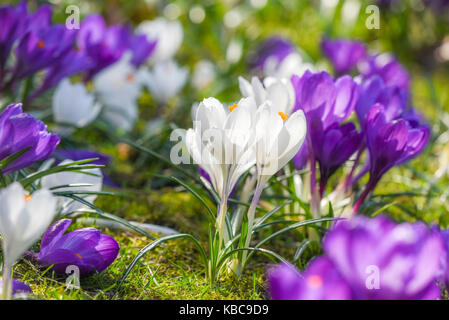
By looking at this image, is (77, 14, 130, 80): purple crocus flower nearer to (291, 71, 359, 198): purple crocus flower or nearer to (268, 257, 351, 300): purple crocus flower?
(291, 71, 359, 198): purple crocus flower

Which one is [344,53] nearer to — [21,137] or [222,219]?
[222,219]

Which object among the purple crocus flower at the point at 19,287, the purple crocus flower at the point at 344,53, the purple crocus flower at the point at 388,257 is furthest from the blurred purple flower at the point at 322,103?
the purple crocus flower at the point at 344,53

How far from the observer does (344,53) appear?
2100 mm

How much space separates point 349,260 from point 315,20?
2.62 m

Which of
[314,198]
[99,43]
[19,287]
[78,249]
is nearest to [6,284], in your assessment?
[19,287]

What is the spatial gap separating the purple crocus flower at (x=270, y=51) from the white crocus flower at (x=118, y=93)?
30.2 inches

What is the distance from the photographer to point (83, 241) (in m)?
0.94

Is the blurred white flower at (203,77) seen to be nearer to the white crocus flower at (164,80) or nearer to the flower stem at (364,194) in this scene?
the white crocus flower at (164,80)

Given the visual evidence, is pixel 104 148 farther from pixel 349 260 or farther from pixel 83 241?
pixel 349 260

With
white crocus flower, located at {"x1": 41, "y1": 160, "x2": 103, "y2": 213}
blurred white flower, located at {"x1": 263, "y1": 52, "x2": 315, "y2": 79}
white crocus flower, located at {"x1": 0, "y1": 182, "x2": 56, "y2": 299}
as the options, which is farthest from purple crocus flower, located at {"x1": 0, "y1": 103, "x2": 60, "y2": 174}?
blurred white flower, located at {"x1": 263, "y1": 52, "x2": 315, "y2": 79}

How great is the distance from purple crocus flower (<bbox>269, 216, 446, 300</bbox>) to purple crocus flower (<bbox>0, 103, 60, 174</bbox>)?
0.56 m

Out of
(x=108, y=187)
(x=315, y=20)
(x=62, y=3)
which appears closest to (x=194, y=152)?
(x=108, y=187)

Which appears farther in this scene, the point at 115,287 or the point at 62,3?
the point at 62,3

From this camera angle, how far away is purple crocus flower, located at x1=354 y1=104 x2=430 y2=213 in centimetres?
105
